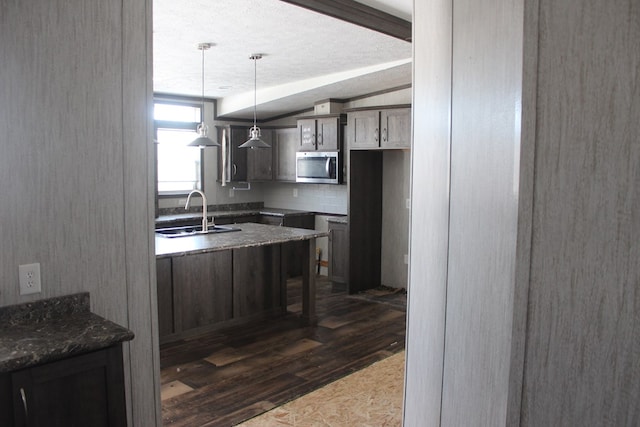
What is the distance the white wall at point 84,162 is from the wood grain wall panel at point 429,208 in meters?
1.23

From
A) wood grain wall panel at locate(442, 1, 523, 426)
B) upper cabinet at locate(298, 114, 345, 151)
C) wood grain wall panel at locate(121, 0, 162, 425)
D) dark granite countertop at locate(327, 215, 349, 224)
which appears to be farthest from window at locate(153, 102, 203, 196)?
wood grain wall panel at locate(442, 1, 523, 426)

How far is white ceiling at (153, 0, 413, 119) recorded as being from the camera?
3.93 m

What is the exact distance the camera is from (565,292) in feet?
6.99

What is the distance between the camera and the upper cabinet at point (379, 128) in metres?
6.00

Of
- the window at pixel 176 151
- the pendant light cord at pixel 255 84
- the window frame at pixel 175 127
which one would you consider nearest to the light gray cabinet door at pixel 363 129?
the pendant light cord at pixel 255 84

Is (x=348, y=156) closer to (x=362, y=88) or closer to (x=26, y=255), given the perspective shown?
(x=362, y=88)

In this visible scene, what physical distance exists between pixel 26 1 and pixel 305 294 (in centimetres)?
393

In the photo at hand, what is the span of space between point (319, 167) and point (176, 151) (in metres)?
2.14

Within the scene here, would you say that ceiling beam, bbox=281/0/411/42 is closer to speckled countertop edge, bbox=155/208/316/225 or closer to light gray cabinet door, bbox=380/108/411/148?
light gray cabinet door, bbox=380/108/411/148

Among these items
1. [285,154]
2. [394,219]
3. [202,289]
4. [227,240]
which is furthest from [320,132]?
[202,289]

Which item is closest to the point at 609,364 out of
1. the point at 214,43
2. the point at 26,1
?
the point at 26,1

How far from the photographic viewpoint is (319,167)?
6.92 m

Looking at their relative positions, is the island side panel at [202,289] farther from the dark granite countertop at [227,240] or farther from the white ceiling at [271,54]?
the white ceiling at [271,54]

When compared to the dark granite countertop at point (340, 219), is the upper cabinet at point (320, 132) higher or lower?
higher
